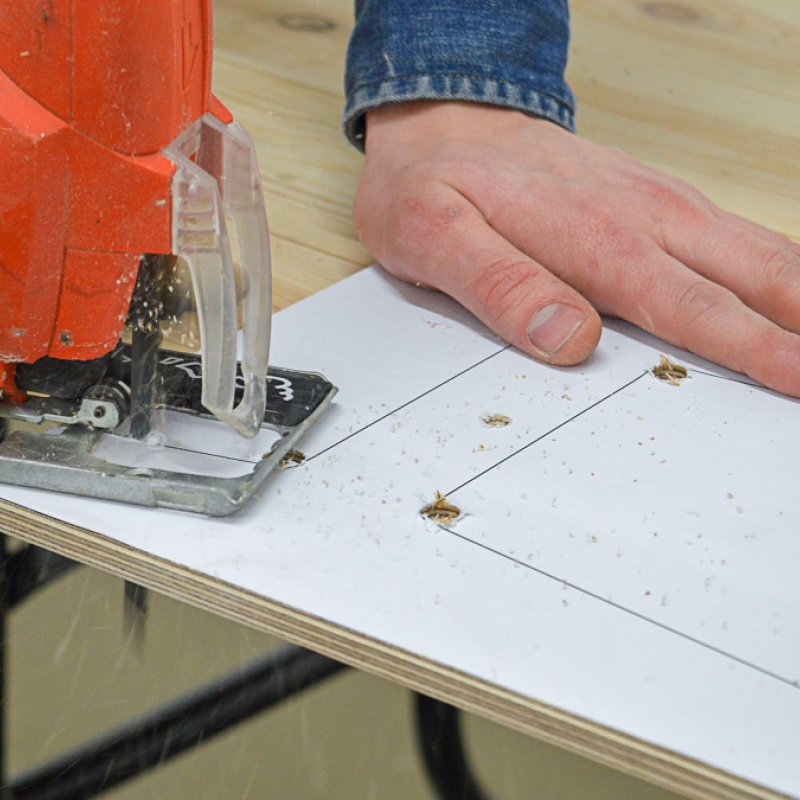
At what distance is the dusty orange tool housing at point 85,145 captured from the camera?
2.09 ft

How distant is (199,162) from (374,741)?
591 millimetres

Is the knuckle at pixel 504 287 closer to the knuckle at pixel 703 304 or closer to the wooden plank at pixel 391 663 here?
the knuckle at pixel 703 304

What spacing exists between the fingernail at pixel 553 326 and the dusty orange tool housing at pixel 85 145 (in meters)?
0.36

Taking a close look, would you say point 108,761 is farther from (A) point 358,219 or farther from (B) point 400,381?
(A) point 358,219

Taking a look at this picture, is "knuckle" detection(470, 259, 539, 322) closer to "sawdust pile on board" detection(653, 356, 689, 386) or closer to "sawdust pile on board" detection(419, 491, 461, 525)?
"sawdust pile on board" detection(653, 356, 689, 386)

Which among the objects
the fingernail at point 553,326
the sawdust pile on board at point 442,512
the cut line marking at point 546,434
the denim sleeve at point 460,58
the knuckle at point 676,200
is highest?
the denim sleeve at point 460,58

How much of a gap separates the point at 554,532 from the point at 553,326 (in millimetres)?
243

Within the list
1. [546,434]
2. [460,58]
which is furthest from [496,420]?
[460,58]

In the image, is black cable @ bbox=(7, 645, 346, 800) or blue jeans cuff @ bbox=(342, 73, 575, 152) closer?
black cable @ bbox=(7, 645, 346, 800)

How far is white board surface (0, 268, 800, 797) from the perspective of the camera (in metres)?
0.65

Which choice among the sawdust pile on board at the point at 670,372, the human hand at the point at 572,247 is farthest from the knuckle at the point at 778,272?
the sawdust pile on board at the point at 670,372

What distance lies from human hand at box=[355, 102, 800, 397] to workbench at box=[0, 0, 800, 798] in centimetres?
10

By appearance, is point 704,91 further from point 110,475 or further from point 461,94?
point 110,475

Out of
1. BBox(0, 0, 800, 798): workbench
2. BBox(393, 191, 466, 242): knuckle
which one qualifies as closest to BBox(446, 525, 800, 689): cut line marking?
BBox(0, 0, 800, 798): workbench
